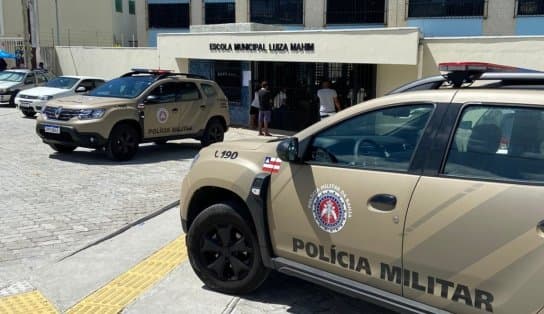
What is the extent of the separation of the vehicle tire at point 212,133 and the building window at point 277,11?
735 inches

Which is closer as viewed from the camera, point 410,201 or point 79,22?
point 410,201

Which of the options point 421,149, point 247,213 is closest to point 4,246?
point 247,213

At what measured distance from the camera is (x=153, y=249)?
18.0 ft

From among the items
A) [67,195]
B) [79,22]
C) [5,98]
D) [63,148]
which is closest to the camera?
[67,195]

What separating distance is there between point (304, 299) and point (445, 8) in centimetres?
2566

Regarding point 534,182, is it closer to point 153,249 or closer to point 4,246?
point 153,249

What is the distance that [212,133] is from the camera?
1279 centimetres

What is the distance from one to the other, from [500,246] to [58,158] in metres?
9.41

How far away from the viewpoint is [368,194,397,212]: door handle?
3158 millimetres

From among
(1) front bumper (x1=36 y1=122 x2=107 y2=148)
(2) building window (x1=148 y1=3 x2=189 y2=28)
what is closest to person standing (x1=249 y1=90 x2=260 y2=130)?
(1) front bumper (x1=36 y1=122 x2=107 y2=148)

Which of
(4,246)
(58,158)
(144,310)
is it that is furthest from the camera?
(58,158)

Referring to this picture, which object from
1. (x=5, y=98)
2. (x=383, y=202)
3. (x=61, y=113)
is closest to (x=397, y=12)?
(x=5, y=98)

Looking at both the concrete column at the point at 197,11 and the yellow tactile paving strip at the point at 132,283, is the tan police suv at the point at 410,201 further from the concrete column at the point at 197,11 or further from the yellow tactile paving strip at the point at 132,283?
the concrete column at the point at 197,11

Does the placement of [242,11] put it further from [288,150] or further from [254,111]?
[288,150]
